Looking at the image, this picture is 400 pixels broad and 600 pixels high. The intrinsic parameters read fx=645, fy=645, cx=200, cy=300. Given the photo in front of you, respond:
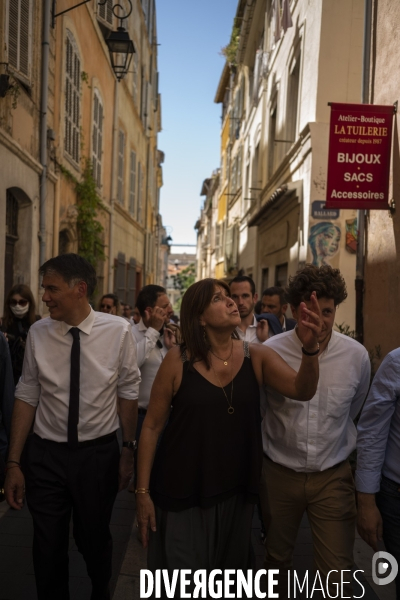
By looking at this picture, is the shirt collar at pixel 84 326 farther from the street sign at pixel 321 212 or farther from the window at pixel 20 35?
the street sign at pixel 321 212

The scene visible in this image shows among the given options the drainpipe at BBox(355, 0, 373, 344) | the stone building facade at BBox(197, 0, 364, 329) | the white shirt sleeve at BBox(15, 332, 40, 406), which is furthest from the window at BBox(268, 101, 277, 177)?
the white shirt sleeve at BBox(15, 332, 40, 406)

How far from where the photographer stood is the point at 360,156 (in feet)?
27.9

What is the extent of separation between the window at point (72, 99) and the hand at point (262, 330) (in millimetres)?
8390

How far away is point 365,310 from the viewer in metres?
9.37

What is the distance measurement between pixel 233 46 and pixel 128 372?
24.8m

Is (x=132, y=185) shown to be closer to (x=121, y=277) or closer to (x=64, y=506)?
(x=121, y=277)

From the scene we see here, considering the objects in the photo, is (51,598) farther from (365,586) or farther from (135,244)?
(135,244)

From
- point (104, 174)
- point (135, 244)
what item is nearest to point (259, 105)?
point (104, 174)

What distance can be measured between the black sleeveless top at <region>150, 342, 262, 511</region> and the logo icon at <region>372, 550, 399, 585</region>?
0.73 m

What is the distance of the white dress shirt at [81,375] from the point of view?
3.36 m

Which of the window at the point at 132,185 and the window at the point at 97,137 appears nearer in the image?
the window at the point at 97,137

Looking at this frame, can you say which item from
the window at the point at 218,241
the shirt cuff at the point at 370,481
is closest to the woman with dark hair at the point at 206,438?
the shirt cuff at the point at 370,481

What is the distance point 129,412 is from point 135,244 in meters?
21.8

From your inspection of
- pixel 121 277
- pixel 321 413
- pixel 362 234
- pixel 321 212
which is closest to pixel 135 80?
pixel 121 277
